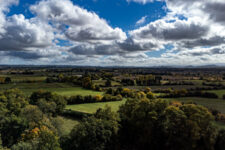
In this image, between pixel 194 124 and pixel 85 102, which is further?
pixel 85 102

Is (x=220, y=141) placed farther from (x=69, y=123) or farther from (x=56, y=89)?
(x=56, y=89)

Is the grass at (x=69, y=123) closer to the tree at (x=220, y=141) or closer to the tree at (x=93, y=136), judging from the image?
the tree at (x=93, y=136)

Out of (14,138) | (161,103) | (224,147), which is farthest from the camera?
(14,138)

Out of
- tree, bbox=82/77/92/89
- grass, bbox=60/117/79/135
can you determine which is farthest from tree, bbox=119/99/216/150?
tree, bbox=82/77/92/89

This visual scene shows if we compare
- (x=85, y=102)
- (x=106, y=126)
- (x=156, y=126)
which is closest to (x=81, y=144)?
(x=106, y=126)

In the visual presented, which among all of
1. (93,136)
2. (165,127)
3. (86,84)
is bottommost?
(93,136)

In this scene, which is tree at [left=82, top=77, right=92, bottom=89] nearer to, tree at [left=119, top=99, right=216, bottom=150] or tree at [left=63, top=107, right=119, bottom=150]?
tree at [left=119, top=99, right=216, bottom=150]

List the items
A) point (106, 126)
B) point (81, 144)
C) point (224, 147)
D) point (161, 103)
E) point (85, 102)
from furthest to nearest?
point (85, 102) → point (161, 103) → point (106, 126) → point (81, 144) → point (224, 147)

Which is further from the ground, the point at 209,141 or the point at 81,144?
the point at 209,141

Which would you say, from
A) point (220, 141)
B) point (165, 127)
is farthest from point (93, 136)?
point (220, 141)

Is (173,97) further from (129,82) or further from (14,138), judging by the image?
(14,138)

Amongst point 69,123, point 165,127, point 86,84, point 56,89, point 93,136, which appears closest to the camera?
point 93,136
